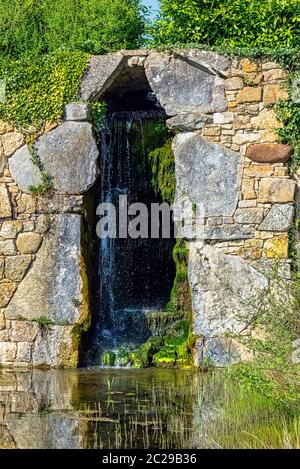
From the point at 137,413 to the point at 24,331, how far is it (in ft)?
11.5

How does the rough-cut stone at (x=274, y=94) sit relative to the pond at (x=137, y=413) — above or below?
above

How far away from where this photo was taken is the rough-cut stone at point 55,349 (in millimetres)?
10930

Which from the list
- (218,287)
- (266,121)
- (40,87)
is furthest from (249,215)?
(40,87)

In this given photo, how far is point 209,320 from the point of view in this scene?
426 inches

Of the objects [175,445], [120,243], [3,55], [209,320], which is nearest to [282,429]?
[175,445]

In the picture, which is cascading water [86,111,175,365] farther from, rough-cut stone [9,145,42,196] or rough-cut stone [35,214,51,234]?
rough-cut stone [9,145,42,196]

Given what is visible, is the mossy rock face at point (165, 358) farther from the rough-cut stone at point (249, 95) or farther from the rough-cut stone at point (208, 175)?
the rough-cut stone at point (249, 95)

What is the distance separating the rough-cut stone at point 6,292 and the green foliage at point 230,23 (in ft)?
12.7

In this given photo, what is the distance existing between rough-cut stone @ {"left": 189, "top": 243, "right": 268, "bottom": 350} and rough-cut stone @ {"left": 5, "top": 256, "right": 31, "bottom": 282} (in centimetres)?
203

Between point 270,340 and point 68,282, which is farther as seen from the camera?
point 68,282

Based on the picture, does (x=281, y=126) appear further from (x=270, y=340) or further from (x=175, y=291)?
(x=270, y=340)

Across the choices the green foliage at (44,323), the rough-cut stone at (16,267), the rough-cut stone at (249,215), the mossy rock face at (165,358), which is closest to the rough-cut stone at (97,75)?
the rough-cut stone at (16,267)

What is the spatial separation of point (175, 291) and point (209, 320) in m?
0.95

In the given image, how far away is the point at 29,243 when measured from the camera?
1116cm
